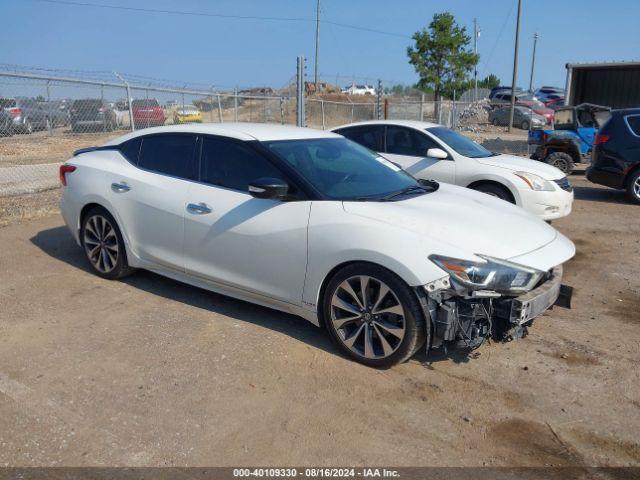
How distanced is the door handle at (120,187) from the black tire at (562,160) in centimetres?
1108

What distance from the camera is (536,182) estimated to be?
25.0 feet

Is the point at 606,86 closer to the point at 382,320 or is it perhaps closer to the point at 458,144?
the point at 458,144

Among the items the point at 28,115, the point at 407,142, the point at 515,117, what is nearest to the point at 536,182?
the point at 407,142

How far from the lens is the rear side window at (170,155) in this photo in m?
4.92

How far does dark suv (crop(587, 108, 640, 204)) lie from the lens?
10141mm

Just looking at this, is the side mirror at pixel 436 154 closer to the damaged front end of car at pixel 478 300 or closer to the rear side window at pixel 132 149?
the rear side window at pixel 132 149

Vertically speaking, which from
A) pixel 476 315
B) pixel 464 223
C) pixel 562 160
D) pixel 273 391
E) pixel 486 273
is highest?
pixel 464 223

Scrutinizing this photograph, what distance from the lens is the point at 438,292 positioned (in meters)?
3.61

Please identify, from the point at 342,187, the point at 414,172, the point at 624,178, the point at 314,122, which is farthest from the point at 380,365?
the point at 314,122

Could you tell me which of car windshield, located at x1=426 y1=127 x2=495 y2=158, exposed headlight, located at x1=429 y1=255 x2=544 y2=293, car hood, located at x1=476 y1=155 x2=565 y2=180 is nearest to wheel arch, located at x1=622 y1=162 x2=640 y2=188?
car hood, located at x1=476 y1=155 x2=565 y2=180

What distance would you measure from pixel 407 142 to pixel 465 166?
0.96 meters

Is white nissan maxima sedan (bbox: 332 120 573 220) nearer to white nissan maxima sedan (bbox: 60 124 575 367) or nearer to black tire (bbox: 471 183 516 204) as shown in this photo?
black tire (bbox: 471 183 516 204)

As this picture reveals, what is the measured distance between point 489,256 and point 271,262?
1.53m

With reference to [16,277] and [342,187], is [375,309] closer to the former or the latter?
[342,187]
